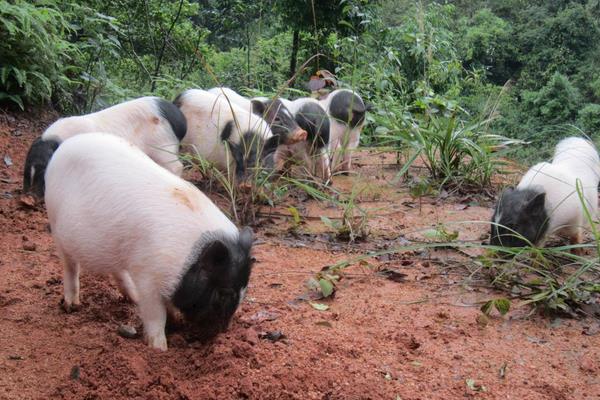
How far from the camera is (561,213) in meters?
4.71

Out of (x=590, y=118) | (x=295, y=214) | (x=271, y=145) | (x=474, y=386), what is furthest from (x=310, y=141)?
(x=590, y=118)

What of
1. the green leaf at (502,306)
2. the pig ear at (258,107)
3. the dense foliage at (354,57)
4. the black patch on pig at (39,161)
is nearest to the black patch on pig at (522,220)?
the dense foliage at (354,57)

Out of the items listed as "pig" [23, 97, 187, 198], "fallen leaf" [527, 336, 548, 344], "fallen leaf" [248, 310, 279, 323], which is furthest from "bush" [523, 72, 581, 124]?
"fallen leaf" [248, 310, 279, 323]

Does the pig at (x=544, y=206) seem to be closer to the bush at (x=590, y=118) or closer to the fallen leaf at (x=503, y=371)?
the fallen leaf at (x=503, y=371)

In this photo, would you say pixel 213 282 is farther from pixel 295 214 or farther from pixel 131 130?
pixel 131 130

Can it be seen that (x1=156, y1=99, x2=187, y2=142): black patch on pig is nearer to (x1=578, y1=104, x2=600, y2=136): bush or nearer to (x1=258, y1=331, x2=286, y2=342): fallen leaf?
(x1=258, y1=331, x2=286, y2=342): fallen leaf

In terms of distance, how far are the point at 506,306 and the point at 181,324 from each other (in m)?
1.78

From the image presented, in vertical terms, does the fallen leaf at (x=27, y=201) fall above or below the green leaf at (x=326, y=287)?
below

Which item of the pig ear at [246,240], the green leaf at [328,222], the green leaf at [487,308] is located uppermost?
the pig ear at [246,240]

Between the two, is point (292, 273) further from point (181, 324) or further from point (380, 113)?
point (380, 113)

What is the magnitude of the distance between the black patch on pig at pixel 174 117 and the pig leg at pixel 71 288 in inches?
97.2

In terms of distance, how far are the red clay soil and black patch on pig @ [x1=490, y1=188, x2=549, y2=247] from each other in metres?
0.62

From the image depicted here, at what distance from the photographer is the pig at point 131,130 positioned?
16.2 ft

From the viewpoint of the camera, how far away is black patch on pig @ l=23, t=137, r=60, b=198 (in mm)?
4891
